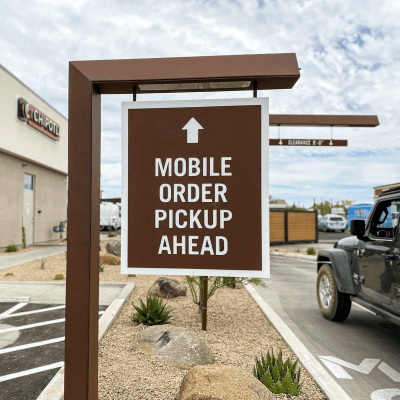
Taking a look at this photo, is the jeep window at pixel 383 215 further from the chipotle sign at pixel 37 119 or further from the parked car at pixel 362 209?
the parked car at pixel 362 209

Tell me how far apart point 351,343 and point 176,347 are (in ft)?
8.14

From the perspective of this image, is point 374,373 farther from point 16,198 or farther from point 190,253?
point 16,198

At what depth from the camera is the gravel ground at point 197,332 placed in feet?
10.5

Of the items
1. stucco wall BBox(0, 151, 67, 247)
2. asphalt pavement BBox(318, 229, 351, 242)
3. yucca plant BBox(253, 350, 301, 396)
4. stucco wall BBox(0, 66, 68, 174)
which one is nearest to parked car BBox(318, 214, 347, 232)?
asphalt pavement BBox(318, 229, 351, 242)

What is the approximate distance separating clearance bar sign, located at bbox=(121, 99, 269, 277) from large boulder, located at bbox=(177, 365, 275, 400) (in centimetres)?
89

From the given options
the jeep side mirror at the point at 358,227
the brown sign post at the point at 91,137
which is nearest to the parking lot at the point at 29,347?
the brown sign post at the point at 91,137

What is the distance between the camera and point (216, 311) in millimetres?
5883

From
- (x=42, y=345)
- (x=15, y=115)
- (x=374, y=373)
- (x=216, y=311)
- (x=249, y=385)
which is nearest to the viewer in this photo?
(x=249, y=385)

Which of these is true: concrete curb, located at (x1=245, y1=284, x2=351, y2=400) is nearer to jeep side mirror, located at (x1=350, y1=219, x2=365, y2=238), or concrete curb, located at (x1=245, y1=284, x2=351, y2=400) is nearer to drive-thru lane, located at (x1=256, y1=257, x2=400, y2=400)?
drive-thru lane, located at (x1=256, y1=257, x2=400, y2=400)

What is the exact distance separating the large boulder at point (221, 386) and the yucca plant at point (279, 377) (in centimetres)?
14

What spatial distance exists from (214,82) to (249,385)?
231cm

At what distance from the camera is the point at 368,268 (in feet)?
15.9

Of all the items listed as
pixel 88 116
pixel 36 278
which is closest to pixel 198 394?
pixel 88 116

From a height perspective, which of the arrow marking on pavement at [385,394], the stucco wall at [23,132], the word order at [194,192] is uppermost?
the stucco wall at [23,132]
